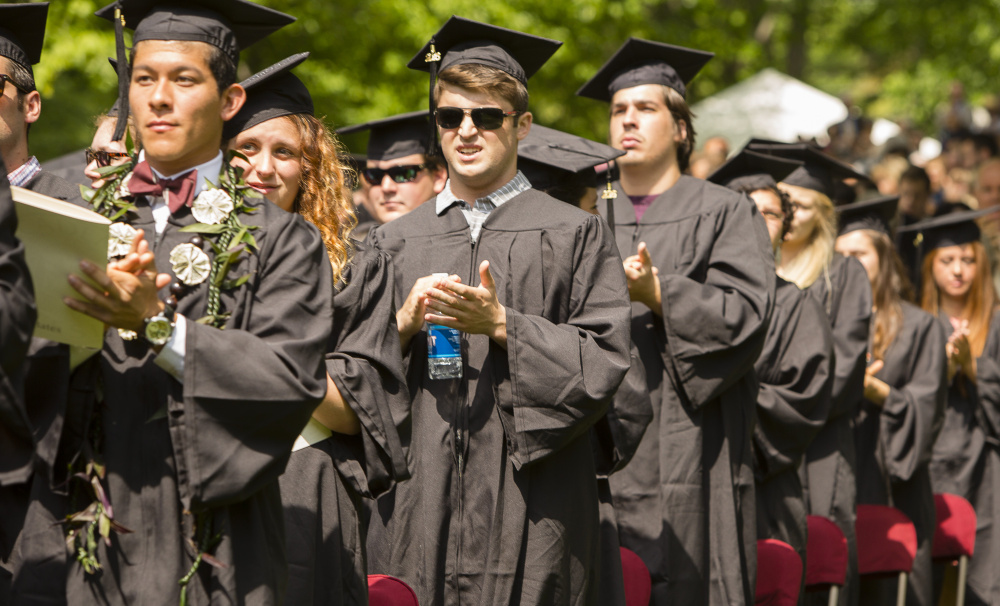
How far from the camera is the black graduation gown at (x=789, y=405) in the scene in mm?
6184

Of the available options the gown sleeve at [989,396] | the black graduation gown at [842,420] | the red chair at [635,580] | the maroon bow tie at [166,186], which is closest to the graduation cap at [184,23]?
the maroon bow tie at [166,186]

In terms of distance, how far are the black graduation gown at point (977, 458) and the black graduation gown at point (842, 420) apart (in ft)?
5.08

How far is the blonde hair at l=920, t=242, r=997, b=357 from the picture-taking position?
8195 mm

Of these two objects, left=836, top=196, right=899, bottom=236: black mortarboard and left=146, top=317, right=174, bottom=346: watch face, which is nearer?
left=146, top=317, right=174, bottom=346: watch face

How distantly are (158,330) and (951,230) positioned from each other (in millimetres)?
6822

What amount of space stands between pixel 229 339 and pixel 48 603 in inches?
31.6

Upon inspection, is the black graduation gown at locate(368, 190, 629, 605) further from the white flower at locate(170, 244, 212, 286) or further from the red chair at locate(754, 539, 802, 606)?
the red chair at locate(754, 539, 802, 606)

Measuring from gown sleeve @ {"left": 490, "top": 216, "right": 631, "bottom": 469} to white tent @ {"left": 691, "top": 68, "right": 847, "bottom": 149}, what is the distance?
12.3 meters

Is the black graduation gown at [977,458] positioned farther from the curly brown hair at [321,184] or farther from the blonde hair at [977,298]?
the curly brown hair at [321,184]

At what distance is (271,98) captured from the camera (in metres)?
4.16

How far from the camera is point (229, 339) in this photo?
9.34 ft

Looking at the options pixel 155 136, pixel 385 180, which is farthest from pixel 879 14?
pixel 155 136

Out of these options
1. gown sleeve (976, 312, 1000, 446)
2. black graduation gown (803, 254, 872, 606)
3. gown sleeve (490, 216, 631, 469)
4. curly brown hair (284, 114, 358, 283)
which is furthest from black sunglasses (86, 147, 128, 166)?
gown sleeve (976, 312, 1000, 446)

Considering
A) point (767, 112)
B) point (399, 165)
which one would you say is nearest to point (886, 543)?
point (399, 165)
